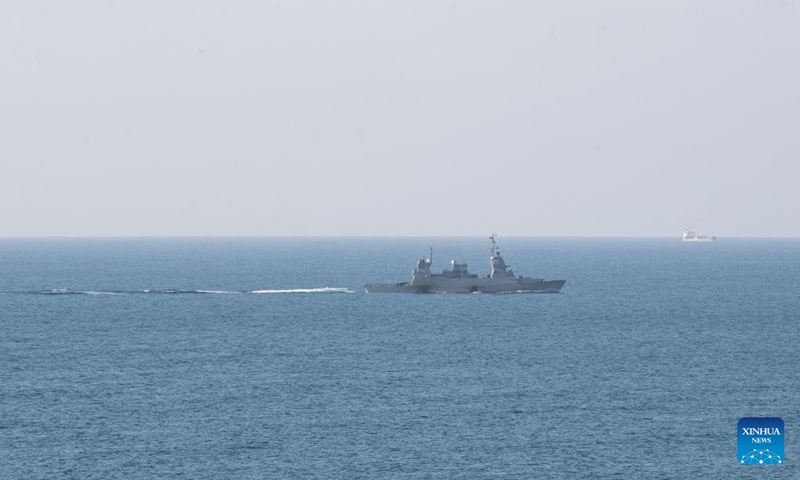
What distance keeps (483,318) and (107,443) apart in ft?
295

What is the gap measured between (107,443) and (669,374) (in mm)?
56288

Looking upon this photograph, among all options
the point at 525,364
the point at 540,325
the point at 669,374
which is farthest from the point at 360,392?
the point at 540,325

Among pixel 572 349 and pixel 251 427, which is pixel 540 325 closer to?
pixel 572 349

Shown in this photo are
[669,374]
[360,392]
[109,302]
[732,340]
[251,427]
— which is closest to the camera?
[251,427]

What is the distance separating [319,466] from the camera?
7438cm

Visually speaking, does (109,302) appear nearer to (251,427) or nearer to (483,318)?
(483,318)

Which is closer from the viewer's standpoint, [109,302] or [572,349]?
[572,349]

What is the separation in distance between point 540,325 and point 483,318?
454 inches

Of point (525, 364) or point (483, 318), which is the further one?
point (483, 318)

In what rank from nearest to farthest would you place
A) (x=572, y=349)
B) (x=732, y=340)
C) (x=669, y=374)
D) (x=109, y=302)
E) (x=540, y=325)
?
(x=669, y=374)
(x=572, y=349)
(x=732, y=340)
(x=540, y=325)
(x=109, y=302)

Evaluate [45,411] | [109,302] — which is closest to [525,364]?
[45,411]

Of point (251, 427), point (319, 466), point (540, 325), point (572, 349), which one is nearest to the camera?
point (319, 466)

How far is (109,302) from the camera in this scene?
186m

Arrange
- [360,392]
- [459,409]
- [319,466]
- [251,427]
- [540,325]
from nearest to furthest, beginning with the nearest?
[319,466] < [251,427] < [459,409] < [360,392] < [540,325]
